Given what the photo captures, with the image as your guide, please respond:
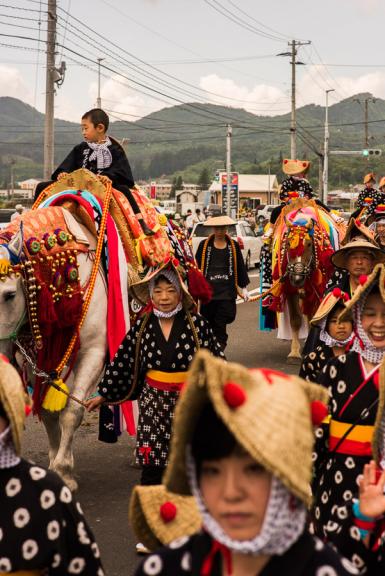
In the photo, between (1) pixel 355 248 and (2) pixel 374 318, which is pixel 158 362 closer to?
(2) pixel 374 318

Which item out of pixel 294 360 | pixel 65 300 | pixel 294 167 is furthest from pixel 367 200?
pixel 65 300

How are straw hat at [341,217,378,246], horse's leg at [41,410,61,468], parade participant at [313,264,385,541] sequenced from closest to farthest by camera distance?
parade participant at [313,264,385,541]
horse's leg at [41,410,61,468]
straw hat at [341,217,378,246]

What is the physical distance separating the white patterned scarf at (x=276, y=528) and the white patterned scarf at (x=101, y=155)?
6.76 m

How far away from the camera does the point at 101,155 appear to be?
8.89 metres

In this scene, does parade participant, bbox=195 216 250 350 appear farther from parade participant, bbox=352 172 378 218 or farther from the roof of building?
the roof of building

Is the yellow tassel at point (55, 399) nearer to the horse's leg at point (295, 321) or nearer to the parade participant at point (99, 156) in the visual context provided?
the parade participant at point (99, 156)

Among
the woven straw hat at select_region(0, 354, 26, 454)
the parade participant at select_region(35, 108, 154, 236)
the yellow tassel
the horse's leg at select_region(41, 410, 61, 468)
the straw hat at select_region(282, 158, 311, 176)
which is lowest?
the horse's leg at select_region(41, 410, 61, 468)

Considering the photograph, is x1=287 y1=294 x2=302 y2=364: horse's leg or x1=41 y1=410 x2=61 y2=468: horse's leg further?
x1=287 y1=294 x2=302 y2=364: horse's leg

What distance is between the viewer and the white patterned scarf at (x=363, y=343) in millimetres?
4328

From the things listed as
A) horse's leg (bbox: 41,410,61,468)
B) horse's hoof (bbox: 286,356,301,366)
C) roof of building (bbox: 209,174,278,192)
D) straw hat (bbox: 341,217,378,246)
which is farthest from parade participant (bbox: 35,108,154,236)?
roof of building (bbox: 209,174,278,192)

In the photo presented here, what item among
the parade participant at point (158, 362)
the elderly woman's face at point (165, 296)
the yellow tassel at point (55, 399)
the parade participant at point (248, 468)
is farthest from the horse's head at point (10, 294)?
the parade participant at point (248, 468)

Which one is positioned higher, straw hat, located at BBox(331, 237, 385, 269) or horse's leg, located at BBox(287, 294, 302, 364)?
straw hat, located at BBox(331, 237, 385, 269)

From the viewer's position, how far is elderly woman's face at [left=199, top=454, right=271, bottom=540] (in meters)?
2.30

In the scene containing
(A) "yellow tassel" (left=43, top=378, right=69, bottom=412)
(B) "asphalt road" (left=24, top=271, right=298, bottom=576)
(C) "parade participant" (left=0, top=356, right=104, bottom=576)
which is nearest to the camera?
(C) "parade participant" (left=0, top=356, right=104, bottom=576)
